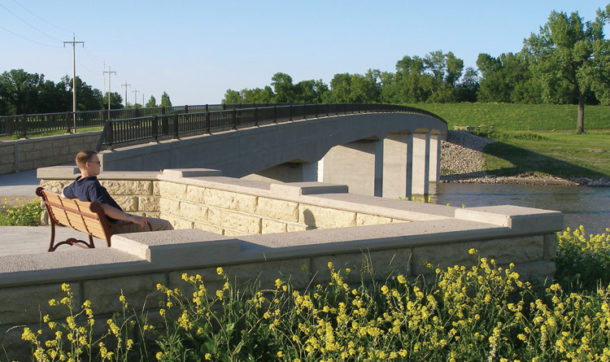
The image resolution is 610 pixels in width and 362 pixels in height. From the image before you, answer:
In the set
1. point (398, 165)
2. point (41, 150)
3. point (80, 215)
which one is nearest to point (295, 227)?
point (80, 215)

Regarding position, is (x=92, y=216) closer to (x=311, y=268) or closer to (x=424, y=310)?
(x=311, y=268)

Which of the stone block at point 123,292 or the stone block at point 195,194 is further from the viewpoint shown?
the stone block at point 195,194

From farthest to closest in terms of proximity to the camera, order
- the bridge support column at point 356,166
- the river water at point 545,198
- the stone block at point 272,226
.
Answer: the bridge support column at point 356,166, the river water at point 545,198, the stone block at point 272,226

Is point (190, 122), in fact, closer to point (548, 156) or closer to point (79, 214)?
point (79, 214)

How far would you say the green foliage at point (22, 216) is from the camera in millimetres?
10695

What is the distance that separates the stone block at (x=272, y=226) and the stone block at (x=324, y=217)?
387 mm

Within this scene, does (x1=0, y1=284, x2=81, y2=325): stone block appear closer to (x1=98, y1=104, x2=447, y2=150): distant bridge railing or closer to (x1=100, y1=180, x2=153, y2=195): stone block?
(x1=100, y1=180, x2=153, y2=195): stone block

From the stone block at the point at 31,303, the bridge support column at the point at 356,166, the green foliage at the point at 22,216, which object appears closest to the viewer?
the stone block at the point at 31,303

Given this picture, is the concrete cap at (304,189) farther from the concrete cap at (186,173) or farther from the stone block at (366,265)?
the concrete cap at (186,173)

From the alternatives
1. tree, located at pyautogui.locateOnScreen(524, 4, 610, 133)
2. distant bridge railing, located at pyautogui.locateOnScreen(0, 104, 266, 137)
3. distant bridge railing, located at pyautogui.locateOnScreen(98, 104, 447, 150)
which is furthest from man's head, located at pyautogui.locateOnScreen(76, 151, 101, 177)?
tree, located at pyautogui.locateOnScreen(524, 4, 610, 133)

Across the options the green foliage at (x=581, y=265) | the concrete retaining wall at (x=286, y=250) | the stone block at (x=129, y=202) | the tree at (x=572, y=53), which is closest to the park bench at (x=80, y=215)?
the concrete retaining wall at (x=286, y=250)

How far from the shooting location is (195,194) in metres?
9.26

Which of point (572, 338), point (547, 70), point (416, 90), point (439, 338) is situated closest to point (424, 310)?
point (439, 338)

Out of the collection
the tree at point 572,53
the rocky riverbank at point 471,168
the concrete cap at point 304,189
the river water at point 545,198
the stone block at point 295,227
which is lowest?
the river water at point 545,198
